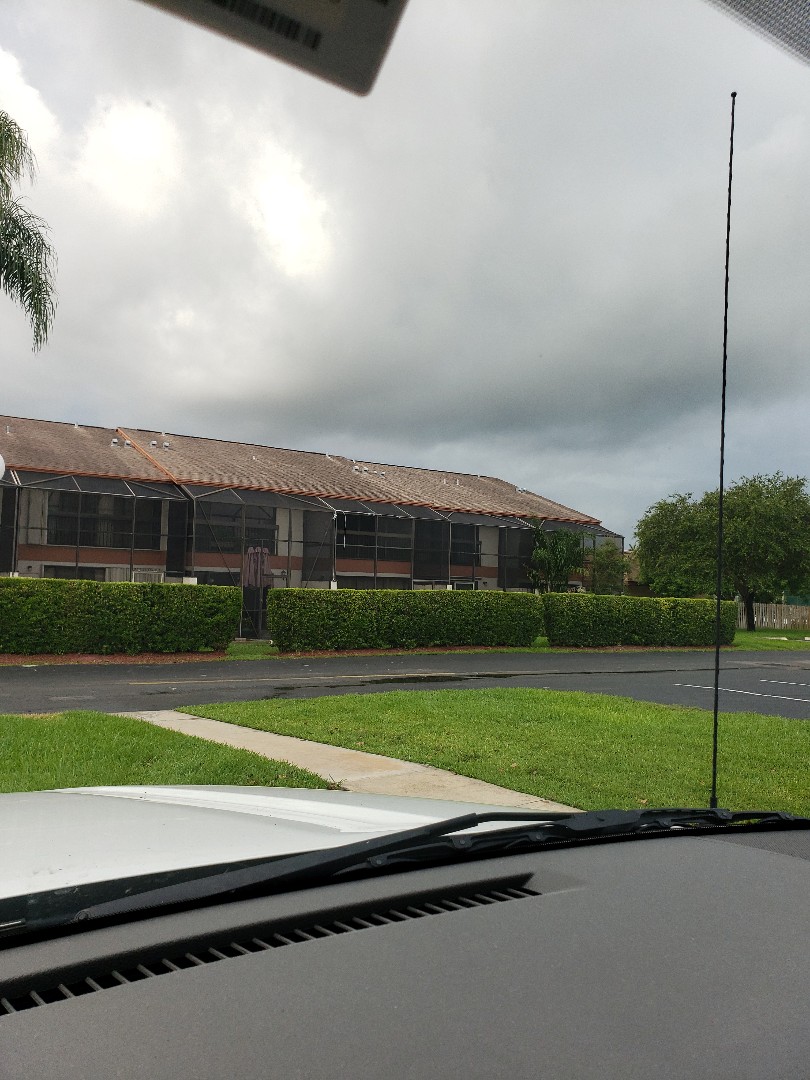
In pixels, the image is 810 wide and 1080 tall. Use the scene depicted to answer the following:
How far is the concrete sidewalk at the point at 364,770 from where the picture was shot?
7.05 m

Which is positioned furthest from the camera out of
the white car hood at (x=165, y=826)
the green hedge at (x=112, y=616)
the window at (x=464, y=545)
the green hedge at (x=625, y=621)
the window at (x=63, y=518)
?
the window at (x=464, y=545)

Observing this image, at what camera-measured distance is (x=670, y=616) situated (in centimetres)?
3256

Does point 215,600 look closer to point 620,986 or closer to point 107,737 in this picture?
point 107,737

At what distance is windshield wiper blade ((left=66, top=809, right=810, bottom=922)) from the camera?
1.96 meters

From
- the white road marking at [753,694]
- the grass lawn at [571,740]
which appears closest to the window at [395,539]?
the white road marking at [753,694]

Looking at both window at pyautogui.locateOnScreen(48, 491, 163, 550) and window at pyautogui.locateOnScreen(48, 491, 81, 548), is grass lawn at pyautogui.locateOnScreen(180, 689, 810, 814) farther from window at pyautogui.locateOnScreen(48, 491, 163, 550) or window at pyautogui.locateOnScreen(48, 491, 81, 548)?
window at pyautogui.locateOnScreen(48, 491, 81, 548)

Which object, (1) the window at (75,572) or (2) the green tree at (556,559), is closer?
(1) the window at (75,572)

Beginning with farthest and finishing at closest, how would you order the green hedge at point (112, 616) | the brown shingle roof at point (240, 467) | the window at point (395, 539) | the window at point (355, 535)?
the window at point (395, 539), the window at point (355, 535), the brown shingle roof at point (240, 467), the green hedge at point (112, 616)

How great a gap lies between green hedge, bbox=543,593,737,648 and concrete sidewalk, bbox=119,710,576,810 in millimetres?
20390

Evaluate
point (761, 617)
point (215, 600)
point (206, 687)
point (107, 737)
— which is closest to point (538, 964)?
point (107, 737)

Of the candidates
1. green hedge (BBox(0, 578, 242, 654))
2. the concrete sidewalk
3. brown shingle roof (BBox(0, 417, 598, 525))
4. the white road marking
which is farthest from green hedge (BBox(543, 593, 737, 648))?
the concrete sidewalk

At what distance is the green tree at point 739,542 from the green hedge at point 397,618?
69.1ft

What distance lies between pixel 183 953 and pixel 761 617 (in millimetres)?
56586

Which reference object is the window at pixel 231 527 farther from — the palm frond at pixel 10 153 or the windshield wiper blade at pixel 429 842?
the windshield wiper blade at pixel 429 842
